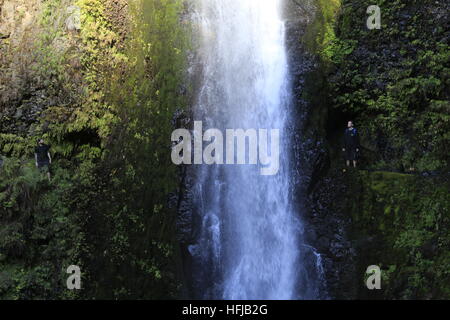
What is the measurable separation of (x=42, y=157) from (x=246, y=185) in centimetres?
437

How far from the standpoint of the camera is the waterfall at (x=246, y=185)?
362 inches

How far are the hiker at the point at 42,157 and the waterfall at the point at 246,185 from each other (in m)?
3.29

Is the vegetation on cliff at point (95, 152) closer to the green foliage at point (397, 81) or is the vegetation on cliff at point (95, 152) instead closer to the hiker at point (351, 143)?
the hiker at point (351, 143)

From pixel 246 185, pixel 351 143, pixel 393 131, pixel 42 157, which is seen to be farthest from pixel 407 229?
pixel 42 157

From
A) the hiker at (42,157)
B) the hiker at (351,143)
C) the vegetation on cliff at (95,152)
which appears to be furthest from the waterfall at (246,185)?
the hiker at (42,157)

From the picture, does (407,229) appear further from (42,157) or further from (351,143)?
(42,157)

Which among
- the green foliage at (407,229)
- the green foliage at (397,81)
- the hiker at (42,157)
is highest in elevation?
the green foliage at (397,81)

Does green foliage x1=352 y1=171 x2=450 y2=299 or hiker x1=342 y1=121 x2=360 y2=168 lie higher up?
hiker x1=342 y1=121 x2=360 y2=168

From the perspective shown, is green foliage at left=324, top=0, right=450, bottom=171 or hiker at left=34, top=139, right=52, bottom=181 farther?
hiker at left=34, top=139, right=52, bottom=181

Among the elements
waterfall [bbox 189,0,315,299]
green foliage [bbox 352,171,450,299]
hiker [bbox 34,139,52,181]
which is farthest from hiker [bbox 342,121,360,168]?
hiker [bbox 34,139,52,181]

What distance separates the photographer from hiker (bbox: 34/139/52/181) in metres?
10.3

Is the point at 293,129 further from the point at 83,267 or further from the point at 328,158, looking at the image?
the point at 83,267

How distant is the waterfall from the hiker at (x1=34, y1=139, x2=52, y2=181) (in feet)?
10.8

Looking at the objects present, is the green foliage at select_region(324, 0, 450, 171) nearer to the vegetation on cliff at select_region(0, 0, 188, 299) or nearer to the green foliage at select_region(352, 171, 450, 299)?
the green foliage at select_region(352, 171, 450, 299)
